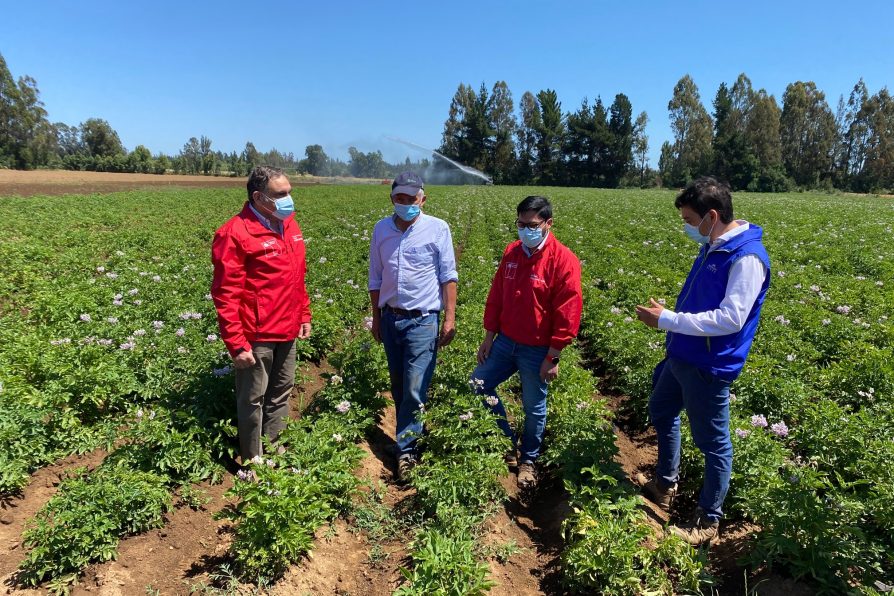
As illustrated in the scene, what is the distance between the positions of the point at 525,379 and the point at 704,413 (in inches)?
58.2

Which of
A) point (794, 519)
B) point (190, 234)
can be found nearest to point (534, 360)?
point (794, 519)

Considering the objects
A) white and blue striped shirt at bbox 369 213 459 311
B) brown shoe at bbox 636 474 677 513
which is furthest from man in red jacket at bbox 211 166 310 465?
brown shoe at bbox 636 474 677 513

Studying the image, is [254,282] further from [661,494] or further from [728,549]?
[728,549]

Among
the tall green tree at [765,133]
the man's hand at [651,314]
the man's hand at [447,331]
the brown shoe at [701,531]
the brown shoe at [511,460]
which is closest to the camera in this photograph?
the man's hand at [651,314]

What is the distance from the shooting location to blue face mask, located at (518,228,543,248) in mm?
3967

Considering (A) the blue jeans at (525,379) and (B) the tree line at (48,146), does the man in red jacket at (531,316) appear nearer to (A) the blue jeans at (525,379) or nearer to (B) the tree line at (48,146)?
(A) the blue jeans at (525,379)

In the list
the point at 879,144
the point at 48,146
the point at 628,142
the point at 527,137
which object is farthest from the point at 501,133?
the point at 48,146

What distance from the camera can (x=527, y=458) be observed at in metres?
4.53

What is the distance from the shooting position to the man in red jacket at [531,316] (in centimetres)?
394

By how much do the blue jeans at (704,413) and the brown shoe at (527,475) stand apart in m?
1.28

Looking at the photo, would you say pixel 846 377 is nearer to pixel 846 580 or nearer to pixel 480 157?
pixel 846 580

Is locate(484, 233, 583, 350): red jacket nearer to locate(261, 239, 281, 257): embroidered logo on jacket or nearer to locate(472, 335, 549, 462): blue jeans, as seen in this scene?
locate(472, 335, 549, 462): blue jeans

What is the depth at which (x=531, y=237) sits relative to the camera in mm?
3994

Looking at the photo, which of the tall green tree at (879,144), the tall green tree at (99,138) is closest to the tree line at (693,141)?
the tall green tree at (879,144)
